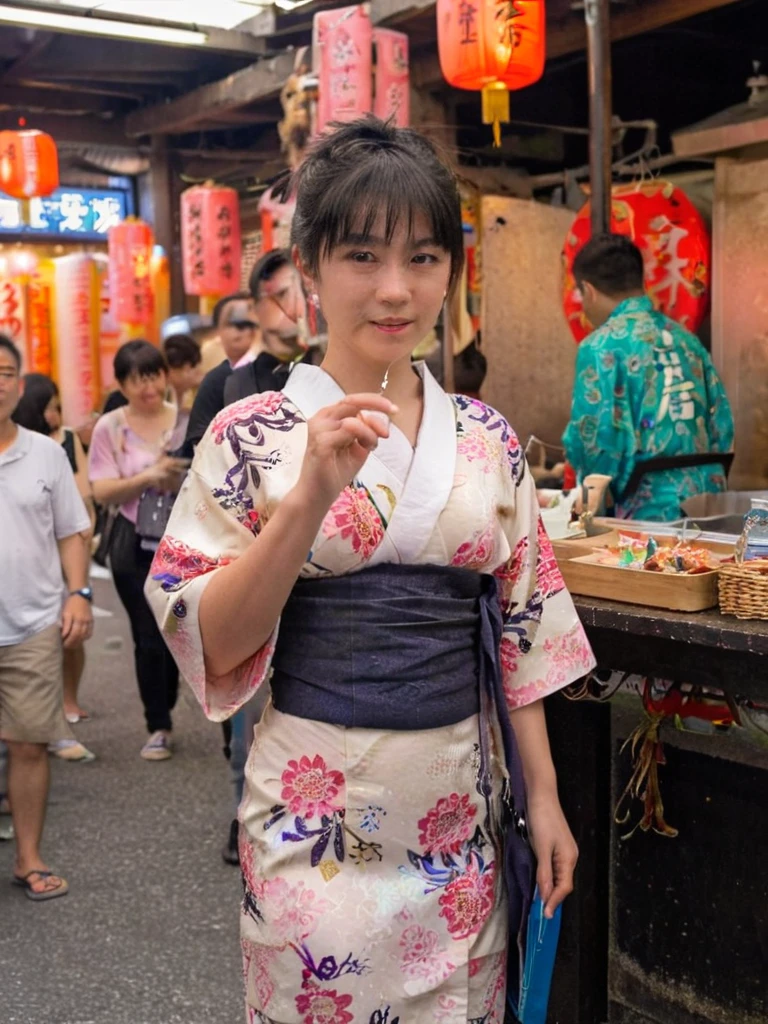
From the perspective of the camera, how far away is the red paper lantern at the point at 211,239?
11.0 m

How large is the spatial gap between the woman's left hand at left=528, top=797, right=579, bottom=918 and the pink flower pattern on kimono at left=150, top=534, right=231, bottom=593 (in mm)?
748

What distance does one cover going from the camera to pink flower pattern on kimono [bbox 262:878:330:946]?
2.02 metres

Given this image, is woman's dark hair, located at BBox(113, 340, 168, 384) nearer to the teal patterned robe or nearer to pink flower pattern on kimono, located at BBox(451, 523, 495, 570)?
the teal patterned robe

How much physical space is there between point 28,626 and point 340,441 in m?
3.36

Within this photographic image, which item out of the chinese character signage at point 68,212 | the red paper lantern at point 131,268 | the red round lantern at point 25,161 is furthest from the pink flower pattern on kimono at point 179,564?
the chinese character signage at point 68,212

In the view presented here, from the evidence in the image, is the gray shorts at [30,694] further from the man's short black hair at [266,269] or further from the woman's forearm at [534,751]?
the woman's forearm at [534,751]

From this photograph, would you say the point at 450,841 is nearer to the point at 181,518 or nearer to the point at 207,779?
the point at 181,518

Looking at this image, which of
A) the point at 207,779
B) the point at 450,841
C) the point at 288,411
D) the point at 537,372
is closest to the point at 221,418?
the point at 288,411

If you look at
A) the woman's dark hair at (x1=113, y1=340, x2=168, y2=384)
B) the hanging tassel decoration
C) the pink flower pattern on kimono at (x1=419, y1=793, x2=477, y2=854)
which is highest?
the hanging tassel decoration

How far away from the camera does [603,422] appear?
15.4 feet

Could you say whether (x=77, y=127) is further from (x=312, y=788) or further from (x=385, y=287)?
(x=312, y=788)

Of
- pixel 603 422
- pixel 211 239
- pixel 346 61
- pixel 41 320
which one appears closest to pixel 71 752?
pixel 603 422

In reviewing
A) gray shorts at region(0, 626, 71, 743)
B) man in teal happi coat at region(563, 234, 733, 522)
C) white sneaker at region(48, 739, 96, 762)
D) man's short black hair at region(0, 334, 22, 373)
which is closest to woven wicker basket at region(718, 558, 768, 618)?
man in teal happi coat at region(563, 234, 733, 522)

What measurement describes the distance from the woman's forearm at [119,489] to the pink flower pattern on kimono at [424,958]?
168 inches
